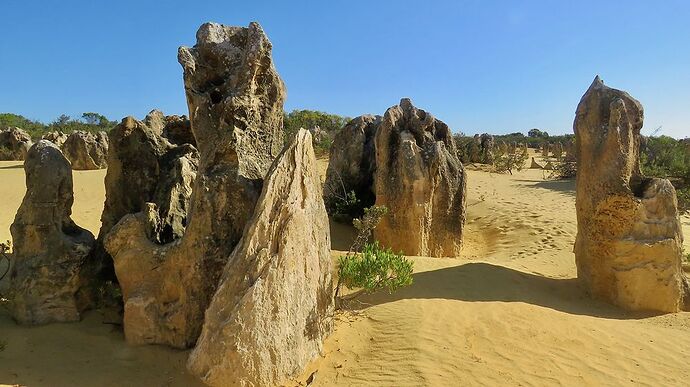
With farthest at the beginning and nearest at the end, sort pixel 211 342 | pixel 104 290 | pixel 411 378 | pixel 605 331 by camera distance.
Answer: pixel 605 331
pixel 104 290
pixel 411 378
pixel 211 342

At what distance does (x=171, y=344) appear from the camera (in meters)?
4.52

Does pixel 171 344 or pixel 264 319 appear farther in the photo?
pixel 171 344

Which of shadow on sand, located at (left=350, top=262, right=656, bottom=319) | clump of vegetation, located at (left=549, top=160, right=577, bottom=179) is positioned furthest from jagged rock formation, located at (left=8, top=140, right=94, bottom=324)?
clump of vegetation, located at (left=549, top=160, right=577, bottom=179)

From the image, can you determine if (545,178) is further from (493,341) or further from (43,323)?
(43,323)

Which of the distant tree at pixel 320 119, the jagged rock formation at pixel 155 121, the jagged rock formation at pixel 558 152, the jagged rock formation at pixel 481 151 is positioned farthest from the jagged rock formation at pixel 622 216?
the distant tree at pixel 320 119

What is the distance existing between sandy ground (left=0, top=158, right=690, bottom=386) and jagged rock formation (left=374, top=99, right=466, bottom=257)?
956mm

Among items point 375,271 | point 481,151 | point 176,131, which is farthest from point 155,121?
point 481,151

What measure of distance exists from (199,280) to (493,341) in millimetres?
3052

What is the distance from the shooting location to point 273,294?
3949 mm

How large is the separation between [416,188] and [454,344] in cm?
383

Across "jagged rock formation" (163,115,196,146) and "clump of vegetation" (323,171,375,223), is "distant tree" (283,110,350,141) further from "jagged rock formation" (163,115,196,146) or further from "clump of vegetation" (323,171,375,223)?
"jagged rock formation" (163,115,196,146)

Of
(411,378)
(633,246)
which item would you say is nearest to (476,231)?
(633,246)

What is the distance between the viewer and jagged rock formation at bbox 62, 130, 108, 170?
62.4 ft

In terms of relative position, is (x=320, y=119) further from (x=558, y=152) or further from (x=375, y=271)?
(x=375, y=271)
